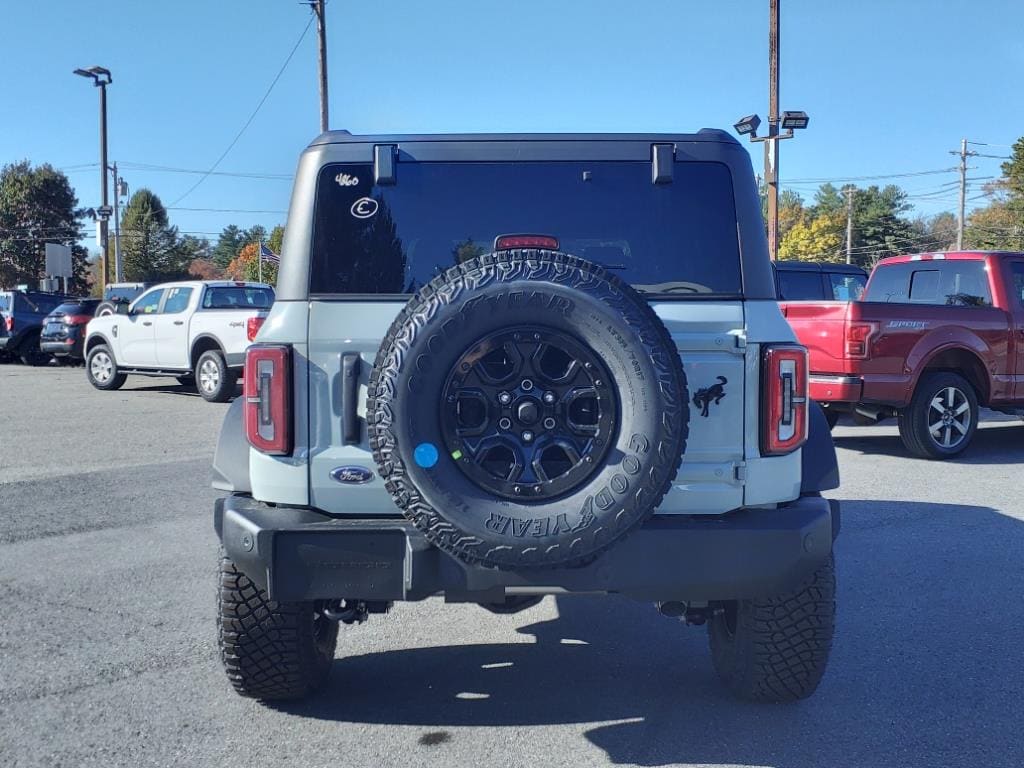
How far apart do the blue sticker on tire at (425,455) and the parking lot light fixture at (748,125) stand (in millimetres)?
19413

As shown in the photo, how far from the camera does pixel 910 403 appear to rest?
966 centimetres

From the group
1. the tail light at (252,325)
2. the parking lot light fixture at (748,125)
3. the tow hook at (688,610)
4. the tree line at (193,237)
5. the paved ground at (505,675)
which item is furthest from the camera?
the tree line at (193,237)

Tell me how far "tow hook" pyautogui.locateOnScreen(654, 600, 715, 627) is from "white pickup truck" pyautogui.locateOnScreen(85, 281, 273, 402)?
37.7 ft

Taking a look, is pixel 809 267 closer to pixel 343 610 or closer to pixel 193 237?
pixel 343 610

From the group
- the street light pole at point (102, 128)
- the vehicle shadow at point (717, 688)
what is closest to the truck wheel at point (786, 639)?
the vehicle shadow at point (717, 688)

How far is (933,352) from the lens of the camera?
955 cm

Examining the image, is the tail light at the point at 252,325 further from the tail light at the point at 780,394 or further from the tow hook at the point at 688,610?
the tail light at the point at 780,394

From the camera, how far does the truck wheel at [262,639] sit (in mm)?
3553

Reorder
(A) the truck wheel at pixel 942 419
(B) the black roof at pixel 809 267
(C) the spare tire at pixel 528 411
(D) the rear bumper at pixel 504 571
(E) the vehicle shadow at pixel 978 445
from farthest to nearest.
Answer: (B) the black roof at pixel 809 267 < (E) the vehicle shadow at pixel 978 445 < (A) the truck wheel at pixel 942 419 < (D) the rear bumper at pixel 504 571 < (C) the spare tire at pixel 528 411

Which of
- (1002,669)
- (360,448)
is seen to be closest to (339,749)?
(360,448)

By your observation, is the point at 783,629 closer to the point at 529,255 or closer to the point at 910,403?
the point at 529,255

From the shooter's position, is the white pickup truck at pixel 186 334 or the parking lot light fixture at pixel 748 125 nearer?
the white pickup truck at pixel 186 334

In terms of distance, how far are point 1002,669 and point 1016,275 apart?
7029 mm

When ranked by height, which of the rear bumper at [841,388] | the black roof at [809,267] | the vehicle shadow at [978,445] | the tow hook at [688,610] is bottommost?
the vehicle shadow at [978,445]
